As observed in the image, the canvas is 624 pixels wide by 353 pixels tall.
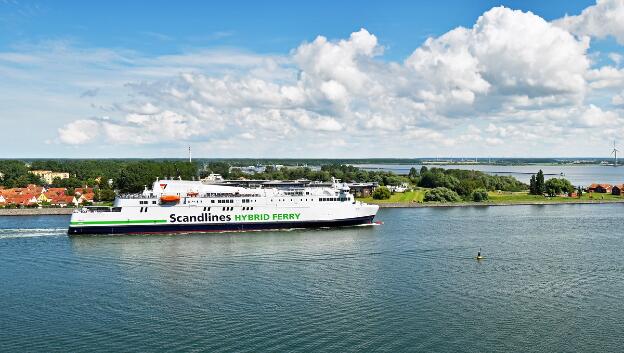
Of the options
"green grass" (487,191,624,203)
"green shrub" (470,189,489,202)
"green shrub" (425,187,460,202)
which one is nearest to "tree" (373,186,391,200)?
"green shrub" (425,187,460,202)

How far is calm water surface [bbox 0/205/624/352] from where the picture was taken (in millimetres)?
20938

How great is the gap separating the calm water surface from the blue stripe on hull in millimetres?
2226

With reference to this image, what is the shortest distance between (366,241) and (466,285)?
14.6 meters

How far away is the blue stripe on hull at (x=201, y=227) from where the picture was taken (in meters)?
47.2

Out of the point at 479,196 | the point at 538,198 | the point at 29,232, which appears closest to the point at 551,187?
the point at 538,198

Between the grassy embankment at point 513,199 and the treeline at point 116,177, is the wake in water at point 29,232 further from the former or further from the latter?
the grassy embankment at point 513,199

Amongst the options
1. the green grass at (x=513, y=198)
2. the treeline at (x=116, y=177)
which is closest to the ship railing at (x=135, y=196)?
the treeline at (x=116, y=177)

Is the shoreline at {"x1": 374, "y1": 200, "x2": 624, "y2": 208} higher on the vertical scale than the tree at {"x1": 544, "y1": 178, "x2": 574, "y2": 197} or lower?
lower

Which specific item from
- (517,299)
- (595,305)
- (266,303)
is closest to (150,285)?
(266,303)

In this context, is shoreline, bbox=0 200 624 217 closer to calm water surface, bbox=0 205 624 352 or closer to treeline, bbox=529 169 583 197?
treeline, bbox=529 169 583 197

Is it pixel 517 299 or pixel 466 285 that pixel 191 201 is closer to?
pixel 466 285

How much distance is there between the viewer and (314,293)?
87.7 ft

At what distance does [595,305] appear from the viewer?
24828 mm

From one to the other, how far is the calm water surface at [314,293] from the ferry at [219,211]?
2.96 m
